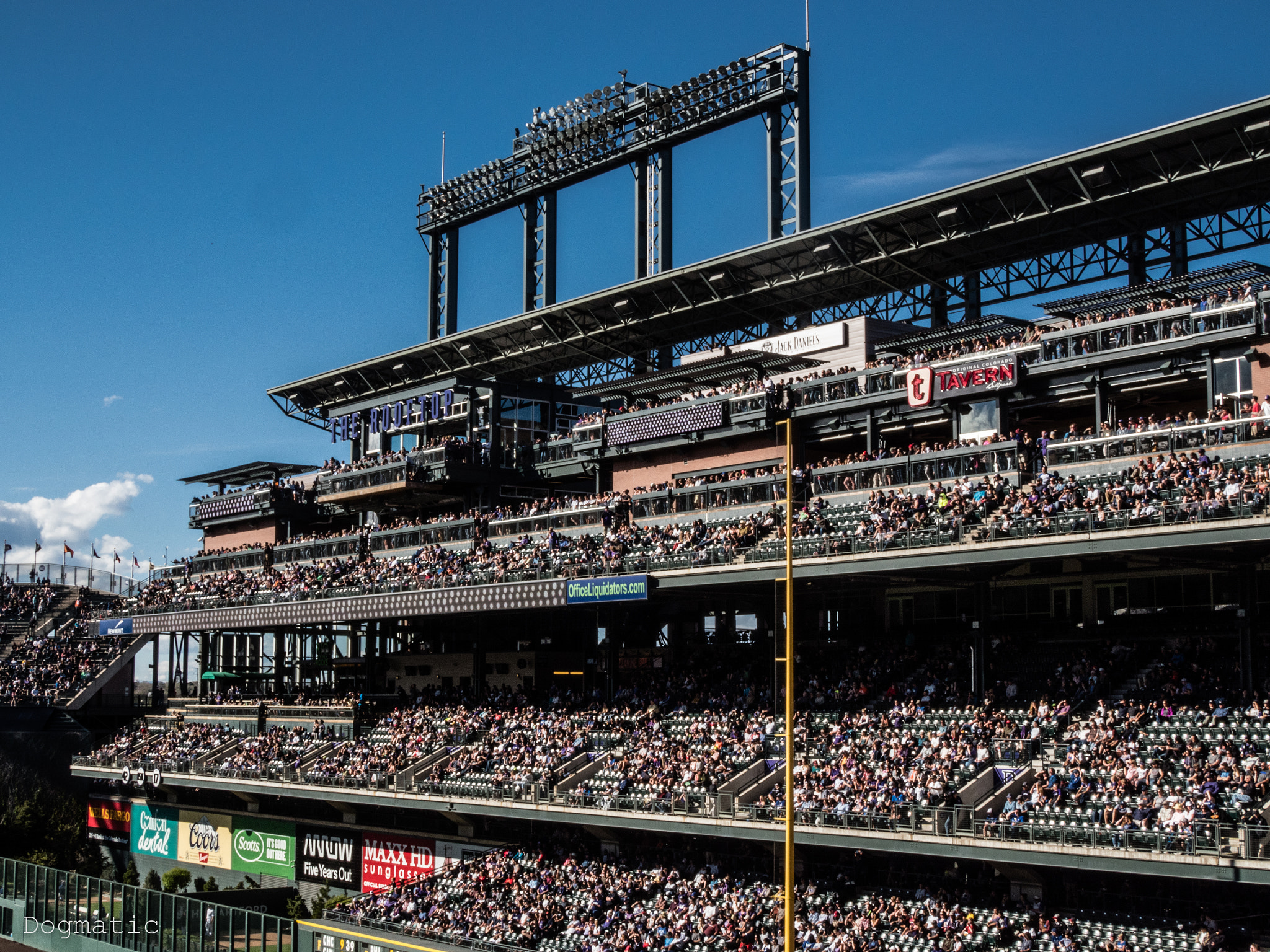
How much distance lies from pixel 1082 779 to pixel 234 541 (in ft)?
203

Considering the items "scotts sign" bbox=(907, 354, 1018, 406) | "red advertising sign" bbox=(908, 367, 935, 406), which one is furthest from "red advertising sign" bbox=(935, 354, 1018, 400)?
"red advertising sign" bbox=(908, 367, 935, 406)

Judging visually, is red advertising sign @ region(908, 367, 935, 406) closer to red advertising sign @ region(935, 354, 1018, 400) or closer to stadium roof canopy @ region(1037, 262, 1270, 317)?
red advertising sign @ region(935, 354, 1018, 400)

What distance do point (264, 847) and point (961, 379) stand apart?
3745 centimetres

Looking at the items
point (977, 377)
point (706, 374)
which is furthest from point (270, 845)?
point (977, 377)

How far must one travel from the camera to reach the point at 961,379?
Result: 46.7m

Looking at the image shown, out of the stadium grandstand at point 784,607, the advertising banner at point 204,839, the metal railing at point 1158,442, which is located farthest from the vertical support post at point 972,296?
the advertising banner at point 204,839

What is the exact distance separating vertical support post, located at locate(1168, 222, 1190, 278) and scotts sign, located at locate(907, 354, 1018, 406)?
8374mm

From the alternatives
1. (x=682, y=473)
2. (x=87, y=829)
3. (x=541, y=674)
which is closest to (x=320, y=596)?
(x=541, y=674)

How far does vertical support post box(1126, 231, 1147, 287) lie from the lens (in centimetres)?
5016

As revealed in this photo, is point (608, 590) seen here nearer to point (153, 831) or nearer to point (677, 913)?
point (677, 913)

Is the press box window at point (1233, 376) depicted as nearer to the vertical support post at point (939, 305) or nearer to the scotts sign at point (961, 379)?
the scotts sign at point (961, 379)

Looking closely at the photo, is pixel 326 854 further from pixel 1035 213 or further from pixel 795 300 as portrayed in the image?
pixel 1035 213

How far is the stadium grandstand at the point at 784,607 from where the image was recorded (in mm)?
34500

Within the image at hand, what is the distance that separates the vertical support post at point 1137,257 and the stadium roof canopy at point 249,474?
4963 centimetres
